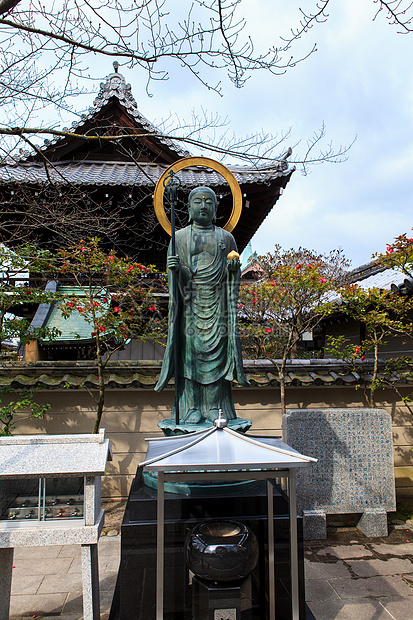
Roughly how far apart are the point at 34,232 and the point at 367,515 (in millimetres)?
8463

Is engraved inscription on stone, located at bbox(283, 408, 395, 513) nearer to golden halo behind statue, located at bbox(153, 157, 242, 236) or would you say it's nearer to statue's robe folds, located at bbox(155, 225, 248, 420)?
statue's robe folds, located at bbox(155, 225, 248, 420)

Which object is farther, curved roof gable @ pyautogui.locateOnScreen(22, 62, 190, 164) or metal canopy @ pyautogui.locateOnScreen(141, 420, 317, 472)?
curved roof gable @ pyautogui.locateOnScreen(22, 62, 190, 164)

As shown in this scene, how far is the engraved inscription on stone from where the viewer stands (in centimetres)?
528

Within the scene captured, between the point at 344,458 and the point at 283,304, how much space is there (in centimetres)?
278

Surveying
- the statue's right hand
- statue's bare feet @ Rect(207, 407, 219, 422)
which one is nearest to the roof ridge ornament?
the statue's right hand

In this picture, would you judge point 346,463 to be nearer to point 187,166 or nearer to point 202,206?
point 202,206

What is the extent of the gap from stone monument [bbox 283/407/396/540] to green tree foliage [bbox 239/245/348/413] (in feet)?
3.01

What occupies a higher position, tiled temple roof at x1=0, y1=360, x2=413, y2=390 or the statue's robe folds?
the statue's robe folds

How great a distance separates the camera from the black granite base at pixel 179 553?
107 inches

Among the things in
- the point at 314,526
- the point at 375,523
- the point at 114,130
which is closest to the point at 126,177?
the point at 114,130

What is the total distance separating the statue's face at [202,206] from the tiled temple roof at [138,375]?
281 cm

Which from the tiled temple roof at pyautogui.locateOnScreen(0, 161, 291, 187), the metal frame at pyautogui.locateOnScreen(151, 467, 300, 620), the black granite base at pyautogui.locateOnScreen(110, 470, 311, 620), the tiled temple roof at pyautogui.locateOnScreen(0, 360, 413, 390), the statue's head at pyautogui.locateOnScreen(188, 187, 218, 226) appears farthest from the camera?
the tiled temple roof at pyautogui.locateOnScreen(0, 161, 291, 187)

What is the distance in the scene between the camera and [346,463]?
542 centimetres

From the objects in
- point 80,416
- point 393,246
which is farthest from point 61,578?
point 393,246
